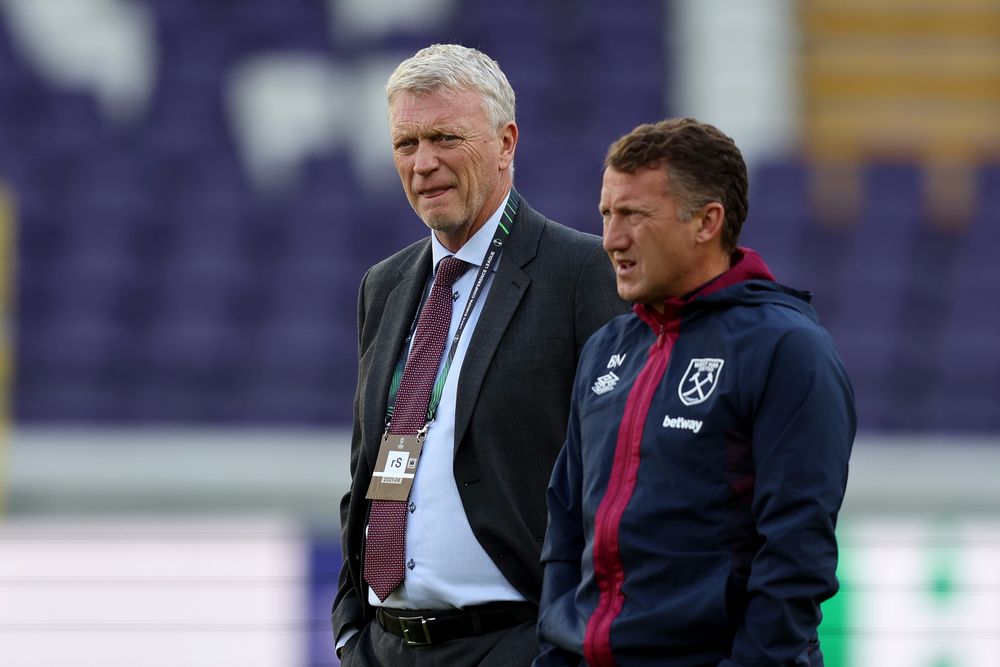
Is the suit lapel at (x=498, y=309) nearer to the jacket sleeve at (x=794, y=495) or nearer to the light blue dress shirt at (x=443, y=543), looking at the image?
the light blue dress shirt at (x=443, y=543)

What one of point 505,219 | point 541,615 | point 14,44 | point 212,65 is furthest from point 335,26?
point 541,615

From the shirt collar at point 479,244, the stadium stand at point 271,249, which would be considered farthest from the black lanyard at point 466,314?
the stadium stand at point 271,249

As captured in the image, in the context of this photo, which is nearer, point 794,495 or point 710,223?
point 794,495

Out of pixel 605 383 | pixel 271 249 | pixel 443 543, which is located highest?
pixel 605 383

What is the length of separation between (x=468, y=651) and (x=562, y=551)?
0.29 m

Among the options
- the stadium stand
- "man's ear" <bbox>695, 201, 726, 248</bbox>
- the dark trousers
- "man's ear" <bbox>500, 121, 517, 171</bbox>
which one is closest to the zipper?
"man's ear" <bbox>695, 201, 726, 248</bbox>

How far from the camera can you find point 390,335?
6.75 feet

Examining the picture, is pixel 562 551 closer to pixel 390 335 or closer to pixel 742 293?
pixel 742 293

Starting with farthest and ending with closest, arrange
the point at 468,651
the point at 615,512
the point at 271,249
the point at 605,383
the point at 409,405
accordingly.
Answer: the point at 271,249, the point at 409,405, the point at 468,651, the point at 605,383, the point at 615,512

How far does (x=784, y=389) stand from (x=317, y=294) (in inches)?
238

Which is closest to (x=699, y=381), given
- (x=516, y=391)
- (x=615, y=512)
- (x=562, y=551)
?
(x=615, y=512)

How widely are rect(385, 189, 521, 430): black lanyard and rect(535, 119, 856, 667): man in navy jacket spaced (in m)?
0.35

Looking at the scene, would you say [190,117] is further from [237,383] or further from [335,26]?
[237,383]

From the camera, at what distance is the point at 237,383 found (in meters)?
7.15
